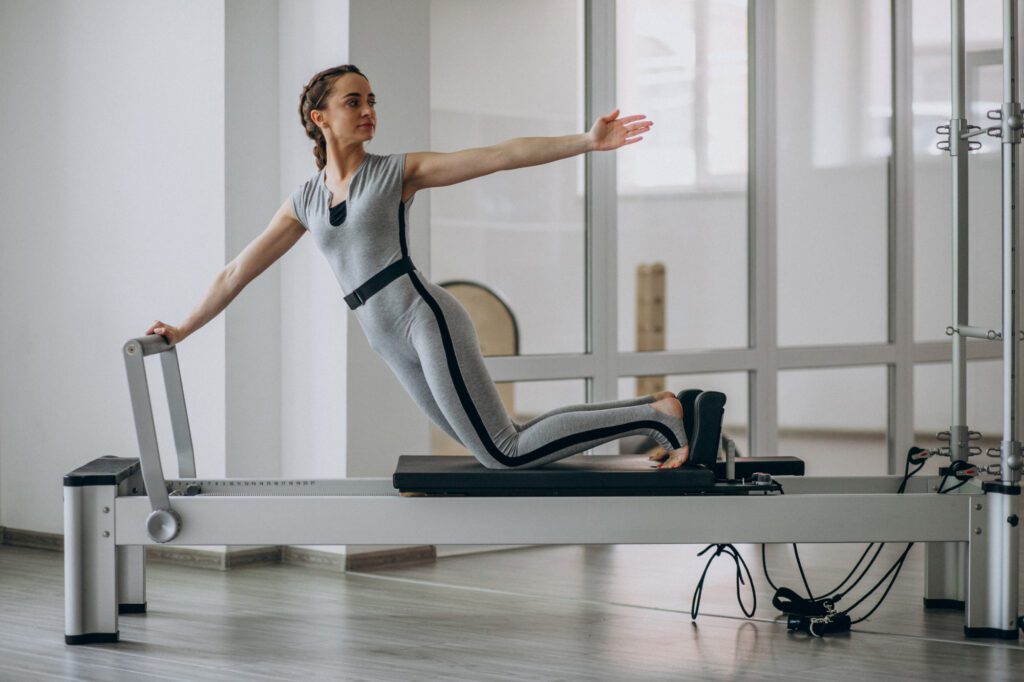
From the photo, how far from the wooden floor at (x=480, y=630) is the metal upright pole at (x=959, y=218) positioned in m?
0.50

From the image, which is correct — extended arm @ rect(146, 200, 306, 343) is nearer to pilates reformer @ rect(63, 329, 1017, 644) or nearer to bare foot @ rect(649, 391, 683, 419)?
pilates reformer @ rect(63, 329, 1017, 644)

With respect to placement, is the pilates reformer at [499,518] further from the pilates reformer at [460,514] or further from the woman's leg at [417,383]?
the woman's leg at [417,383]

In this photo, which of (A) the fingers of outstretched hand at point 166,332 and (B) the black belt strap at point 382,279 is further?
(A) the fingers of outstretched hand at point 166,332

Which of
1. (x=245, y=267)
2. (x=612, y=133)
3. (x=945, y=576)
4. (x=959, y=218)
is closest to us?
(x=612, y=133)

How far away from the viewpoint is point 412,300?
288 centimetres

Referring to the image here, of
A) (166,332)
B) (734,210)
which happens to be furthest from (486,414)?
(734,210)

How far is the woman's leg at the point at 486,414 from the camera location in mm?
2881

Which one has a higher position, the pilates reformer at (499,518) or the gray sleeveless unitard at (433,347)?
the gray sleeveless unitard at (433,347)

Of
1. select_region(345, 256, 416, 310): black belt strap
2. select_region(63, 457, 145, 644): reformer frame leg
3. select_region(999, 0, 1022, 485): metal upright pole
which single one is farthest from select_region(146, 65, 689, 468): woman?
select_region(999, 0, 1022, 485): metal upright pole

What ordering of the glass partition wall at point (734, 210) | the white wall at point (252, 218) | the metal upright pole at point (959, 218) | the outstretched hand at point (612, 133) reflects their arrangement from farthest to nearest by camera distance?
1. the glass partition wall at point (734, 210)
2. the white wall at point (252, 218)
3. the metal upright pole at point (959, 218)
4. the outstretched hand at point (612, 133)

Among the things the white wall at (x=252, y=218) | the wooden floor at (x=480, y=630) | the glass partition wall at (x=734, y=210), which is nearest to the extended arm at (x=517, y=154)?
the wooden floor at (x=480, y=630)

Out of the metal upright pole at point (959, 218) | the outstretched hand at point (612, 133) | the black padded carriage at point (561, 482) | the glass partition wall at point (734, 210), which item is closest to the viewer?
the outstretched hand at point (612, 133)

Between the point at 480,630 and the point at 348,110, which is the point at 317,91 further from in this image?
the point at 480,630

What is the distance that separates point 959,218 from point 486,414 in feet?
4.61
